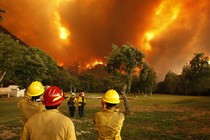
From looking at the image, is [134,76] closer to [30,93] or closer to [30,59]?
[30,93]

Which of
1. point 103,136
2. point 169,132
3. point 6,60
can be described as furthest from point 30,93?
point 6,60

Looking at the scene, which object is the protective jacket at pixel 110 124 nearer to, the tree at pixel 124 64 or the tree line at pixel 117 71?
the tree line at pixel 117 71

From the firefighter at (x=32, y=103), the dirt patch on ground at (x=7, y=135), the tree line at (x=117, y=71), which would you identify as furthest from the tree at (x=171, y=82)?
the firefighter at (x=32, y=103)

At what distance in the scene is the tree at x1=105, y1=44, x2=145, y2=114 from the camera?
2880cm

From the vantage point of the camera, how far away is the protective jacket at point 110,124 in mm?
6188

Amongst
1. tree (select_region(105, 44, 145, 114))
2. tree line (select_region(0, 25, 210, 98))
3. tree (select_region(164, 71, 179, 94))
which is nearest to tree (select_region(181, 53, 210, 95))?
tree line (select_region(0, 25, 210, 98))

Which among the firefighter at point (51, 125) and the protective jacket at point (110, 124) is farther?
the protective jacket at point (110, 124)

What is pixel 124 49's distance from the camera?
2892cm

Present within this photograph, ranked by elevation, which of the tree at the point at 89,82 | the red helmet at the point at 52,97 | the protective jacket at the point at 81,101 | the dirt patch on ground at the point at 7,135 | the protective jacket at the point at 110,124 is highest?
the tree at the point at 89,82

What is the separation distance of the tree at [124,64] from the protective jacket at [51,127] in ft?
79.6

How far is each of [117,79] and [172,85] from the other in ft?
289

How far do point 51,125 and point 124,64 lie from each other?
24.9 metres

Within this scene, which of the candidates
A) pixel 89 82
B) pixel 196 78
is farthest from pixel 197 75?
pixel 89 82

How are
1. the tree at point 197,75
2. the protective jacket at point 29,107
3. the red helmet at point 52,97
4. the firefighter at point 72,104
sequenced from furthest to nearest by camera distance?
the tree at point 197,75, the firefighter at point 72,104, the protective jacket at point 29,107, the red helmet at point 52,97
